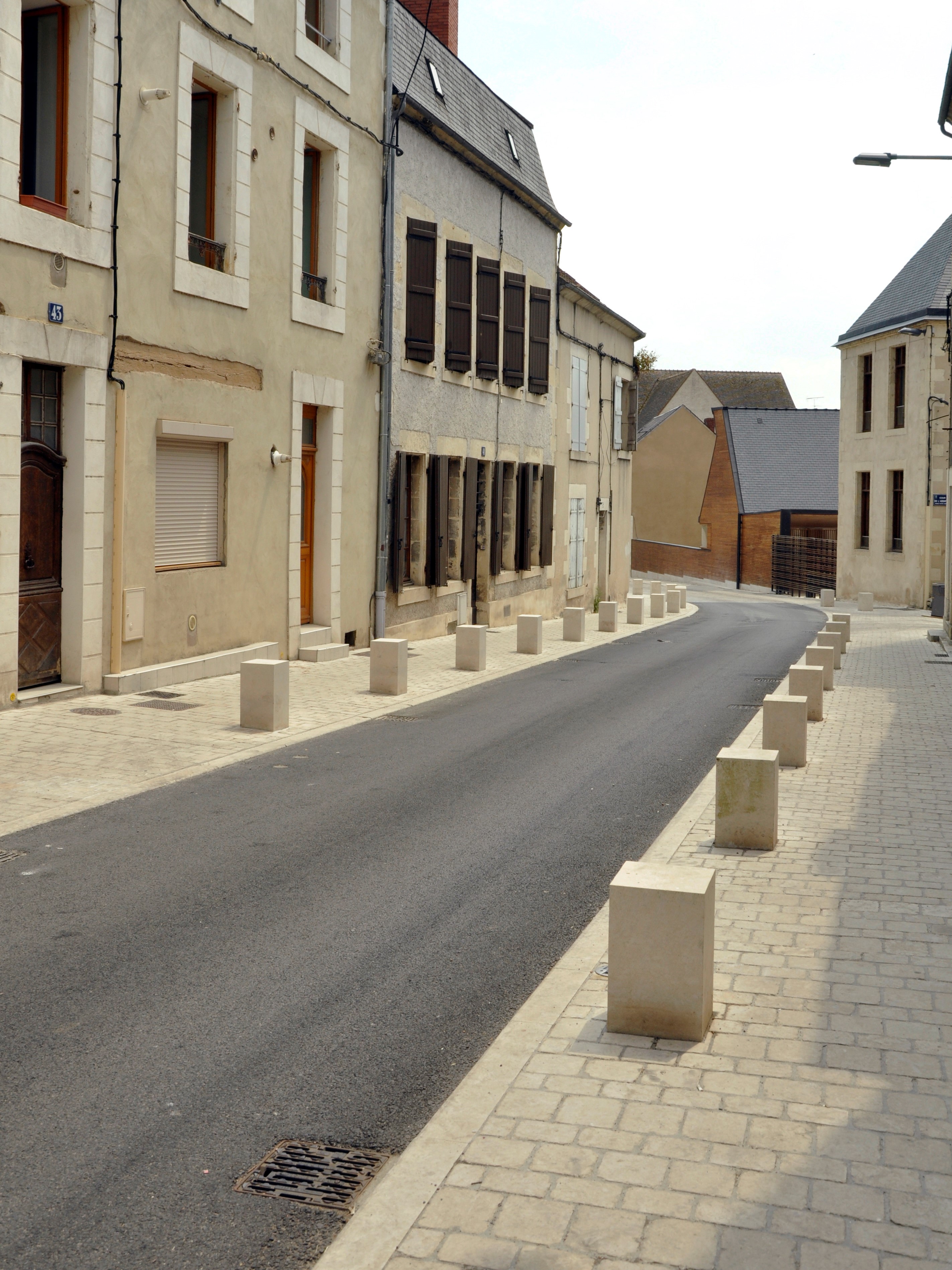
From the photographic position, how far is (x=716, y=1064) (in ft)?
14.4

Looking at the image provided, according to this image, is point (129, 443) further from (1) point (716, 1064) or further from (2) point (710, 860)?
(1) point (716, 1064)

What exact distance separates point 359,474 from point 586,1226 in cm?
1613

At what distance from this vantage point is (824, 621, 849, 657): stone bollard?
65.9ft

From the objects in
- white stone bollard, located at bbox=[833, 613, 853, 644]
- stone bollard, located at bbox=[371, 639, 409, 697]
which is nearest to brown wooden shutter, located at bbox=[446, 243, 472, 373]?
white stone bollard, located at bbox=[833, 613, 853, 644]

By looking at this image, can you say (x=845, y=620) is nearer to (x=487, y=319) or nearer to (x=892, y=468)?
(x=487, y=319)

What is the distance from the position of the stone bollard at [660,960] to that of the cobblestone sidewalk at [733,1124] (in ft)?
0.25

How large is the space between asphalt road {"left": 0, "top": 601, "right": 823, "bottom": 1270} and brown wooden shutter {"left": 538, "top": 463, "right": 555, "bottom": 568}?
52.3 ft

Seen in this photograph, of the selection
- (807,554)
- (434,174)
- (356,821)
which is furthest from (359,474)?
(807,554)

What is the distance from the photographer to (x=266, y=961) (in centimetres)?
547

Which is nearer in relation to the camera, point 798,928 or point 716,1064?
point 716,1064

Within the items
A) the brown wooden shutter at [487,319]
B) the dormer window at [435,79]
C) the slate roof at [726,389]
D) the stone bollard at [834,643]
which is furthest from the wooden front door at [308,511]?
the slate roof at [726,389]

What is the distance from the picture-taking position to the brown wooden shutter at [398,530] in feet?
65.3

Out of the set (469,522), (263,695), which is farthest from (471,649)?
(469,522)

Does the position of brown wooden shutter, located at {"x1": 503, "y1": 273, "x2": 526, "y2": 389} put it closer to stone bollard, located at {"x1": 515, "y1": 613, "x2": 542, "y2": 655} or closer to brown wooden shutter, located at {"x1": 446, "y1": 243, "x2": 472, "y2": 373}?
brown wooden shutter, located at {"x1": 446, "y1": 243, "x2": 472, "y2": 373}
